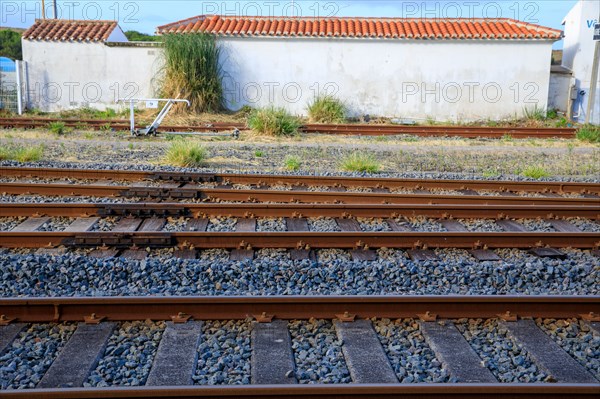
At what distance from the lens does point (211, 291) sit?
678 centimetres

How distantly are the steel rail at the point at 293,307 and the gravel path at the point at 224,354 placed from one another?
0.17m

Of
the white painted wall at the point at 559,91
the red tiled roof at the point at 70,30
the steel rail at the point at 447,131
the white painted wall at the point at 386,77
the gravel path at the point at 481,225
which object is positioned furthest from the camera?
the white painted wall at the point at 559,91

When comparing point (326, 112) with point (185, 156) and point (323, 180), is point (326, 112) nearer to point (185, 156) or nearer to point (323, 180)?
point (185, 156)

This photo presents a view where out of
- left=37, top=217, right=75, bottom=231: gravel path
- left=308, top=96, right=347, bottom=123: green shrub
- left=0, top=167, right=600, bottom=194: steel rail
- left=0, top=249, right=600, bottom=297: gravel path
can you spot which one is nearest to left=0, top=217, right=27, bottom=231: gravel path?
left=37, top=217, right=75, bottom=231: gravel path

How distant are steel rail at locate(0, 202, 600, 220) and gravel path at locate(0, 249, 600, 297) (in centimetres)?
215

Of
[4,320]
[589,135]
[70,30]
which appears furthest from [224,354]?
[70,30]

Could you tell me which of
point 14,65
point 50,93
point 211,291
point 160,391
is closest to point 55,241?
point 211,291

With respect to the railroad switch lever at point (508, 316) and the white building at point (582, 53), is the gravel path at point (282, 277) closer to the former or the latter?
the railroad switch lever at point (508, 316)

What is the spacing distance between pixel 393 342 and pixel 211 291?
205 centimetres

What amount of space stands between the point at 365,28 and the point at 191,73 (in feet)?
24.5

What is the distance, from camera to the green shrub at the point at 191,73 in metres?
24.6

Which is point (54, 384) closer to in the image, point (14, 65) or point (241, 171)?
point (241, 171)

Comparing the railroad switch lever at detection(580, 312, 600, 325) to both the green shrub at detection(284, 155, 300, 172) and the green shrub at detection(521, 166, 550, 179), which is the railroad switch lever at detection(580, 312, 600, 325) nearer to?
the green shrub at detection(521, 166, 550, 179)

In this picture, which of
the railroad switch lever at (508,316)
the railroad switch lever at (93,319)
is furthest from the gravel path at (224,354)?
the railroad switch lever at (508,316)
